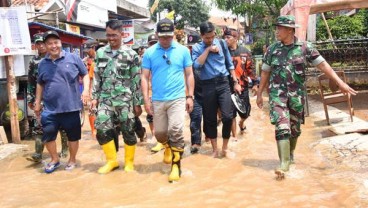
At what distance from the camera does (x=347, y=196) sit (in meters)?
3.85

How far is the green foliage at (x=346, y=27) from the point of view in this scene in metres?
16.8

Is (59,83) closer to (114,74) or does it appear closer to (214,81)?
(114,74)

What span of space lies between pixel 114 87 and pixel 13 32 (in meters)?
3.07

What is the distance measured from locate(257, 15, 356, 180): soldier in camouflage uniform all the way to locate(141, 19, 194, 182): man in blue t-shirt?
1025 mm

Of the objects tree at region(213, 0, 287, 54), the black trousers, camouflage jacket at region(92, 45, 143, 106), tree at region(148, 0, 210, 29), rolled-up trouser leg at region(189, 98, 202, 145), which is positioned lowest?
rolled-up trouser leg at region(189, 98, 202, 145)

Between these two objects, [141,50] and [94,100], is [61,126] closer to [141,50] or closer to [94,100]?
[94,100]

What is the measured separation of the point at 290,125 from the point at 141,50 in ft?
18.3

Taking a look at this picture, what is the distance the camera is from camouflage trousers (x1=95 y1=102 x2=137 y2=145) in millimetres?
4816

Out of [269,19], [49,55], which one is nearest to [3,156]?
[49,55]

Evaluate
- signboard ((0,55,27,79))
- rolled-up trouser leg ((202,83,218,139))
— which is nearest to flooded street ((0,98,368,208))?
rolled-up trouser leg ((202,83,218,139))

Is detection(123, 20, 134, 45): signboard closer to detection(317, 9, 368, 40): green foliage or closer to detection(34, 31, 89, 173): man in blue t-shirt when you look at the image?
detection(317, 9, 368, 40): green foliage

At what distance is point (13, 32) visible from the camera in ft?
22.5

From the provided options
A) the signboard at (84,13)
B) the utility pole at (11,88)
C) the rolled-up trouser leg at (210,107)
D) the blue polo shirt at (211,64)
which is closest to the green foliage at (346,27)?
the signboard at (84,13)

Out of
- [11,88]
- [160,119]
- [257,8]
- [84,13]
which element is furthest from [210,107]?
[257,8]
